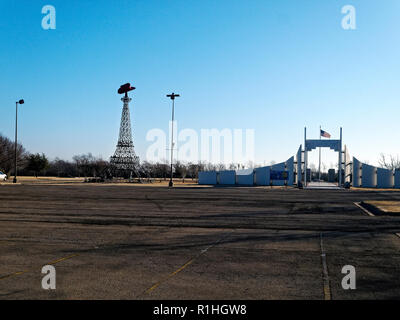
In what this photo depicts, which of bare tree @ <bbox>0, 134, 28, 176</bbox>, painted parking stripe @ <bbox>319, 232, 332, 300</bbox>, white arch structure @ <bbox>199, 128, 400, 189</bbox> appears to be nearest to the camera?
painted parking stripe @ <bbox>319, 232, 332, 300</bbox>

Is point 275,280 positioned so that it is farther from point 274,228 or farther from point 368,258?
point 274,228

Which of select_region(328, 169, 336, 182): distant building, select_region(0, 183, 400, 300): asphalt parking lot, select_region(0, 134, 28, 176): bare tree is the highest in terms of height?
select_region(0, 134, 28, 176): bare tree

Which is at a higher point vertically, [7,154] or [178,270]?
[7,154]

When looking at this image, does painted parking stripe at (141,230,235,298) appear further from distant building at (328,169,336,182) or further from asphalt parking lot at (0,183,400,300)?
distant building at (328,169,336,182)

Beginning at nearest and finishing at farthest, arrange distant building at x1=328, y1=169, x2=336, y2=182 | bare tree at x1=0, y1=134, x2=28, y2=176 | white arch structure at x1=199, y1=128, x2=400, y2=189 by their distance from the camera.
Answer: white arch structure at x1=199, y1=128, x2=400, y2=189 → bare tree at x1=0, y1=134, x2=28, y2=176 → distant building at x1=328, y1=169, x2=336, y2=182

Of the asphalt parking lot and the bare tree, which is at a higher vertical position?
the bare tree

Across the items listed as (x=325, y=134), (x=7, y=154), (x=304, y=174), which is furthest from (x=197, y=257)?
(x=7, y=154)

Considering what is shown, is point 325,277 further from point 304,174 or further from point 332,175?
point 332,175

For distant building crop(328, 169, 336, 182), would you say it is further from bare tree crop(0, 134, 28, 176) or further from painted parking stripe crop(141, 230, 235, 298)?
painted parking stripe crop(141, 230, 235, 298)

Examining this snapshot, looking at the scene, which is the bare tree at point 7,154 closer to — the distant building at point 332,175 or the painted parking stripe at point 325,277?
the distant building at point 332,175

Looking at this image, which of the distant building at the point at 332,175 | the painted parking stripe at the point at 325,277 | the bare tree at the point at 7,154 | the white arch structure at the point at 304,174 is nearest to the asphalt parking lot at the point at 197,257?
the painted parking stripe at the point at 325,277

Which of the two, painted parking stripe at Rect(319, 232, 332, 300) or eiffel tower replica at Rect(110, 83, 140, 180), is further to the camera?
eiffel tower replica at Rect(110, 83, 140, 180)

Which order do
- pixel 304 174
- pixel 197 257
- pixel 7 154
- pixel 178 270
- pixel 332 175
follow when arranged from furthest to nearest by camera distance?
pixel 332 175 → pixel 7 154 → pixel 304 174 → pixel 197 257 → pixel 178 270

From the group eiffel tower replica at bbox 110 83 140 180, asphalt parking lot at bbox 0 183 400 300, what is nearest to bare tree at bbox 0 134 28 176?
eiffel tower replica at bbox 110 83 140 180
